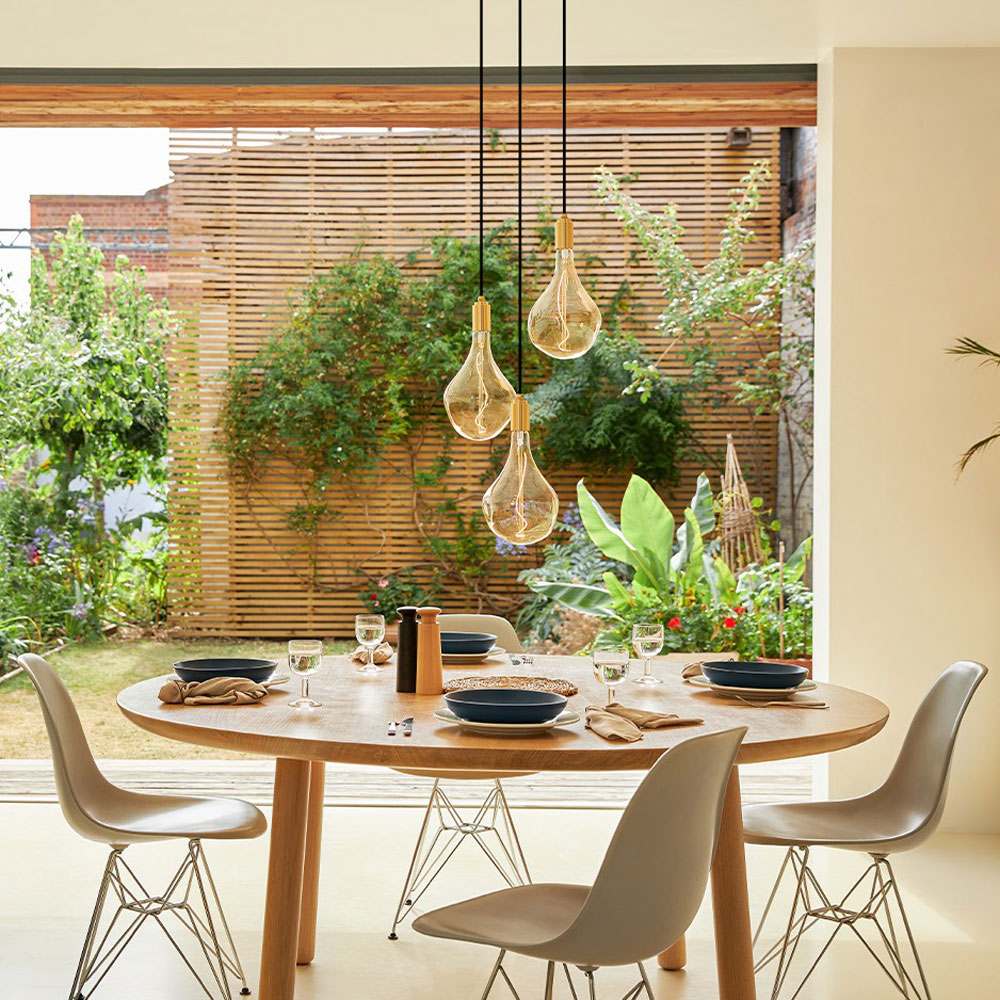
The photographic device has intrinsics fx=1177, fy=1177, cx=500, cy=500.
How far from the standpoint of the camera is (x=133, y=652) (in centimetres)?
761

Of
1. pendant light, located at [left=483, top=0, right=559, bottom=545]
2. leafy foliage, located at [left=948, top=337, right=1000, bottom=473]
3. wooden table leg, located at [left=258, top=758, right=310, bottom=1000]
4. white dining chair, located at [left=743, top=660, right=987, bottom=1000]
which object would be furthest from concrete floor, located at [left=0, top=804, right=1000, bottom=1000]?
leafy foliage, located at [left=948, top=337, right=1000, bottom=473]

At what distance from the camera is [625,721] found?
2.19 meters

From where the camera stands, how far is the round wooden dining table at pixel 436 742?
2043 mm

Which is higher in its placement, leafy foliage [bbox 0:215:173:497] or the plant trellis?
leafy foliage [bbox 0:215:173:497]

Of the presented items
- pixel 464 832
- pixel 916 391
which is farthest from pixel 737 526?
pixel 464 832

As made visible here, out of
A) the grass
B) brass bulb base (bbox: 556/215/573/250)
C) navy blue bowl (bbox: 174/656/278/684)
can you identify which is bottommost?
the grass

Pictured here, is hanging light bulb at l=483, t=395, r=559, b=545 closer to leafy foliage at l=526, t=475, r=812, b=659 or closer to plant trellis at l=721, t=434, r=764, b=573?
leafy foliage at l=526, t=475, r=812, b=659

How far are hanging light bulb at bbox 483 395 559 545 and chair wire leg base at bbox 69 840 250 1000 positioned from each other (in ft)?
3.16

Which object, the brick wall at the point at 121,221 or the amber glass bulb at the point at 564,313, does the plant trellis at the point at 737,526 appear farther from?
the brick wall at the point at 121,221

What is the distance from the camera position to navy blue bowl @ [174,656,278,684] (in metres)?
2.59

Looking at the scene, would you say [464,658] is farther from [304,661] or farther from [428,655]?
[304,661]

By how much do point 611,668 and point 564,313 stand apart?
76cm

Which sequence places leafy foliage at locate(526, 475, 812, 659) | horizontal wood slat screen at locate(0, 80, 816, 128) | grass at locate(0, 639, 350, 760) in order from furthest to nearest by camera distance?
grass at locate(0, 639, 350, 760) → leafy foliage at locate(526, 475, 812, 659) → horizontal wood slat screen at locate(0, 80, 816, 128)

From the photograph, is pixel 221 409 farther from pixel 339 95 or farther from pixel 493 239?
pixel 339 95
